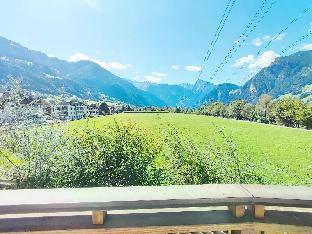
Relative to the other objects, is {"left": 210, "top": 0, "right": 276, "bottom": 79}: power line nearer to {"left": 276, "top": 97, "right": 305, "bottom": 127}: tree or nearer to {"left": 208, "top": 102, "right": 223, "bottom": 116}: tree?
{"left": 276, "top": 97, "right": 305, "bottom": 127}: tree

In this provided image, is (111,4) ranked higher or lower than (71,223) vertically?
higher

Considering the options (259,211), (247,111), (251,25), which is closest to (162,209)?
(259,211)

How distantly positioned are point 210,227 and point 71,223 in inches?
32.7

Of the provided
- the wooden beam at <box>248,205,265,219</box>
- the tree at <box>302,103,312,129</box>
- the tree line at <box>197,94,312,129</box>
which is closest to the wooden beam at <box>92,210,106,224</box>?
the wooden beam at <box>248,205,265,219</box>

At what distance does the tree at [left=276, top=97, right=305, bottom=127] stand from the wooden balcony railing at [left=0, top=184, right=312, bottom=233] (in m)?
105

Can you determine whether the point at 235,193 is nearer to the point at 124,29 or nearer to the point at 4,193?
the point at 4,193

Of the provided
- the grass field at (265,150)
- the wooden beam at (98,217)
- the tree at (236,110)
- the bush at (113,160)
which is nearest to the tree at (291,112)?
the tree at (236,110)

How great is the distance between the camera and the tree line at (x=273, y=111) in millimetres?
102375

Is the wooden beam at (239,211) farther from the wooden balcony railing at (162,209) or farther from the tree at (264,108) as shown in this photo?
the tree at (264,108)

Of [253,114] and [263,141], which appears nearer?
[263,141]

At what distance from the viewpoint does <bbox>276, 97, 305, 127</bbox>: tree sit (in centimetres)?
10244

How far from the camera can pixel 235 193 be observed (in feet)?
8.04

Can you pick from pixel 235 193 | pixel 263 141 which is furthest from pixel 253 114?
pixel 235 193

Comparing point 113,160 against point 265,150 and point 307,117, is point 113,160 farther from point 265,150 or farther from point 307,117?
point 307,117
